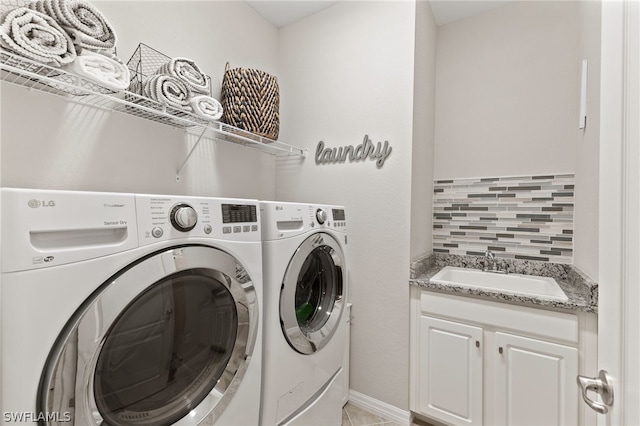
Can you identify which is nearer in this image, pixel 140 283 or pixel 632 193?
pixel 632 193

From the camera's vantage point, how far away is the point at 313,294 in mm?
1502

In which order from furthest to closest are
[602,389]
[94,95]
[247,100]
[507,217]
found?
1. [507,217]
2. [247,100]
3. [94,95]
4. [602,389]

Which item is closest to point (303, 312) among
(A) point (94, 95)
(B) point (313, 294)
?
(B) point (313, 294)

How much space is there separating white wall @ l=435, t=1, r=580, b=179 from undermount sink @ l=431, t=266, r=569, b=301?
704 millimetres

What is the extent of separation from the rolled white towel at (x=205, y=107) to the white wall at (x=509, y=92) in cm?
167

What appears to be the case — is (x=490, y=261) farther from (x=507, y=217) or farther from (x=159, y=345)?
(x=159, y=345)

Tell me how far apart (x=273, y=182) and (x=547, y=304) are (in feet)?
6.03

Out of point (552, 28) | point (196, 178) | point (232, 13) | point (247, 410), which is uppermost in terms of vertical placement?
point (232, 13)

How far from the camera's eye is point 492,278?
188cm

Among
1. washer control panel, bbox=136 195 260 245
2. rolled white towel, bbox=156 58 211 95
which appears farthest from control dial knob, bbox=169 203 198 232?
rolled white towel, bbox=156 58 211 95

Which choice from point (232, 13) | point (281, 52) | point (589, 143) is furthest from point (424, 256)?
point (232, 13)

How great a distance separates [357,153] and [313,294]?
0.96 m

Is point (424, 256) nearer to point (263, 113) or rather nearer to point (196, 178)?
point (263, 113)
